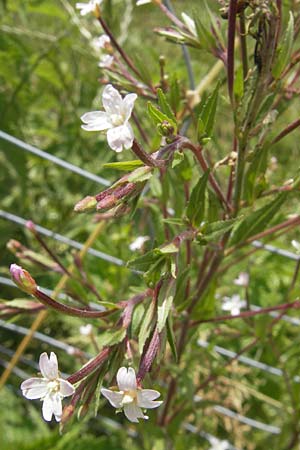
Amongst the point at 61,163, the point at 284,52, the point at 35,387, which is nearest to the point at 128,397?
the point at 35,387

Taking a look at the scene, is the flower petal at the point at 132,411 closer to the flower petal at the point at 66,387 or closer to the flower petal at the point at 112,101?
the flower petal at the point at 66,387

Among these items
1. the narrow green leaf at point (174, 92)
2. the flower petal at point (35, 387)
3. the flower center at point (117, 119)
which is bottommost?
the flower petal at point (35, 387)

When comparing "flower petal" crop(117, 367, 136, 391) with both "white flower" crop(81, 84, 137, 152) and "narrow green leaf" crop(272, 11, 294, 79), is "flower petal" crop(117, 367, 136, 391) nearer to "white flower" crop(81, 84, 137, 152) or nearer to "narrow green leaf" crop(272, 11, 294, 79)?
"white flower" crop(81, 84, 137, 152)

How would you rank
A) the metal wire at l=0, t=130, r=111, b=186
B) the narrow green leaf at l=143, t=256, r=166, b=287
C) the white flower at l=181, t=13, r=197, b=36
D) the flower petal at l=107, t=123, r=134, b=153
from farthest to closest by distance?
the metal wire at l=0, t=130, r=111, b=186, the white flower at l=181, t=13, r=197, b=36, the narrow green leaf at l=143, t=256, r=166, b=287, the flower petal at l=107, t=123, r=134, b=153

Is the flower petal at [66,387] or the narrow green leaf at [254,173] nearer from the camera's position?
the flower petal at [66,387]

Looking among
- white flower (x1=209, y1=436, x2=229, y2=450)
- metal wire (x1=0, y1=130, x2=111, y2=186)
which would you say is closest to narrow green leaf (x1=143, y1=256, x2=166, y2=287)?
metal wire (x1=0, y1=130, x2=111, y2=186)

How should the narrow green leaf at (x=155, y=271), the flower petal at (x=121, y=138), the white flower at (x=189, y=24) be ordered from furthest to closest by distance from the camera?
the white flower at (x=189, y=24)
the narrow green leaf at (x=155, y=271)
the flower petal at (x=121, y=138)

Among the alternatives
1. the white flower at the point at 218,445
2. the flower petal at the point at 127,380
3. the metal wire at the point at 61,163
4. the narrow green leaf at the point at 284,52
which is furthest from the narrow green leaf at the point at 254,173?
the white flower at the point at 218,445
